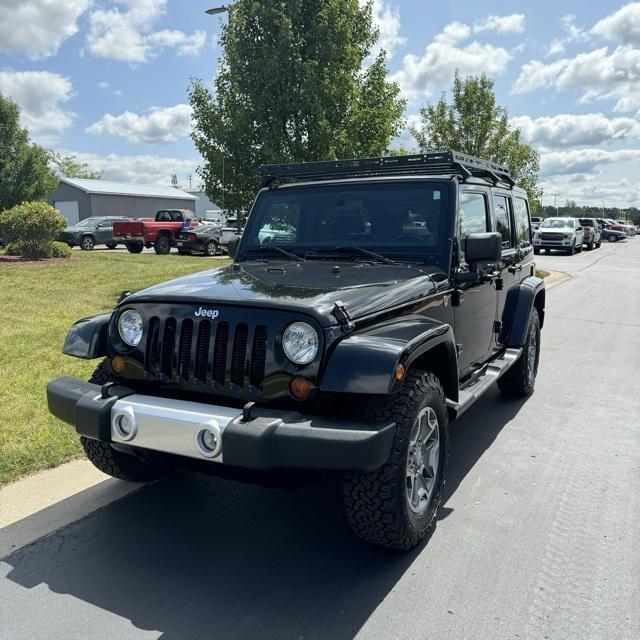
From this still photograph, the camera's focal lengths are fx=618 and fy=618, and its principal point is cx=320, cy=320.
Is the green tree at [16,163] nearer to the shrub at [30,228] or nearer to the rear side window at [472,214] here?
the shrub at [30,228]

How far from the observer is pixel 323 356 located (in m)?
2.79

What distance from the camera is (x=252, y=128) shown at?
10109mm

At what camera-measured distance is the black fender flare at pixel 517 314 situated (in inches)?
210

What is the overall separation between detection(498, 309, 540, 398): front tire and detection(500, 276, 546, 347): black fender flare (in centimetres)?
16

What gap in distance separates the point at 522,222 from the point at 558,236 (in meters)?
25.9

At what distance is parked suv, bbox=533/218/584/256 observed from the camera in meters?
30.0

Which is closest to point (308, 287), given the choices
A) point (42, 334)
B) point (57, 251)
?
point (42, 334)

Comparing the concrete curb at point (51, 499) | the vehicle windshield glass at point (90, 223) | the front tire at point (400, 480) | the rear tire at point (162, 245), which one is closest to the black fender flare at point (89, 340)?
the concrete curb at point (51, 499)

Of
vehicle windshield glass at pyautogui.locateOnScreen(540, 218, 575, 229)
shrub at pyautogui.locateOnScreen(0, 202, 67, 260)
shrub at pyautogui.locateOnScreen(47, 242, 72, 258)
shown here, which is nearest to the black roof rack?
shrub at pyautogui.locateOnScreen(0, 202, 67, 260)

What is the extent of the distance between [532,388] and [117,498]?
161 inches

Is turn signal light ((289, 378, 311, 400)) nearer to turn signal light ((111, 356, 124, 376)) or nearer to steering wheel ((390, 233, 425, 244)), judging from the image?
turn signal light ((111, 356, 124, 376))

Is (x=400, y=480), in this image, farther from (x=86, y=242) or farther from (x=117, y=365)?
(x=86, y=242)

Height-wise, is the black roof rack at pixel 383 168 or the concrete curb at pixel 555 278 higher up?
the black roof rack at pixel 383 168

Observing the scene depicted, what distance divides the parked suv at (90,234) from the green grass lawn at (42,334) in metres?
8.76
